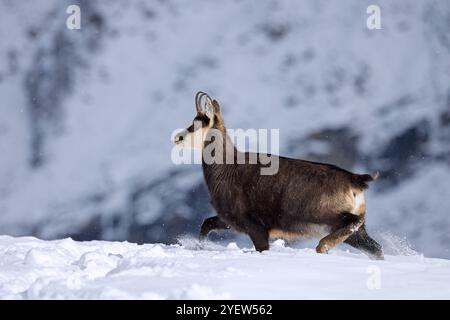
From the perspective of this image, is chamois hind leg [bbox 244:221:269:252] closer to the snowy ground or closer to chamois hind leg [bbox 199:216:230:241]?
chamois hind leg [bbox 199:216:230:241]

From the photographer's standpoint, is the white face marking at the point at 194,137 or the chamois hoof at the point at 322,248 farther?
the white face marking at the point at 194,137

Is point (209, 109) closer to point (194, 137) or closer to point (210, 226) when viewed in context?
point (194, 137)

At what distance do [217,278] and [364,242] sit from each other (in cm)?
324

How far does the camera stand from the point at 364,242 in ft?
26.1

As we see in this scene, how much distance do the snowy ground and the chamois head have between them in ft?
7.21

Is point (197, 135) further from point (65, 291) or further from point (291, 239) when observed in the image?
point (65, 291)

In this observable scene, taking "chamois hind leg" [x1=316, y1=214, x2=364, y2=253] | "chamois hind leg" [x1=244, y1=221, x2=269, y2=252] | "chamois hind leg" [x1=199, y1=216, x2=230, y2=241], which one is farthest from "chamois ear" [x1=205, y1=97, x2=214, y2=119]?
"chamois hind leg" [x1=316, y1=214, x2=364, y2=253]

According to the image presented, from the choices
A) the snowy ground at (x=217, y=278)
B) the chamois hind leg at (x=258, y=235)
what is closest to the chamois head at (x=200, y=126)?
the chamois hind leg at (x=258, y=235)

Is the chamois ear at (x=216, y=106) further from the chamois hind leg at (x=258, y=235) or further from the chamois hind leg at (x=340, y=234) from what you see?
the chamois hind leg at (x=340, y=234)

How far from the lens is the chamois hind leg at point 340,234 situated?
24.7 ft

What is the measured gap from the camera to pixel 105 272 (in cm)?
597
